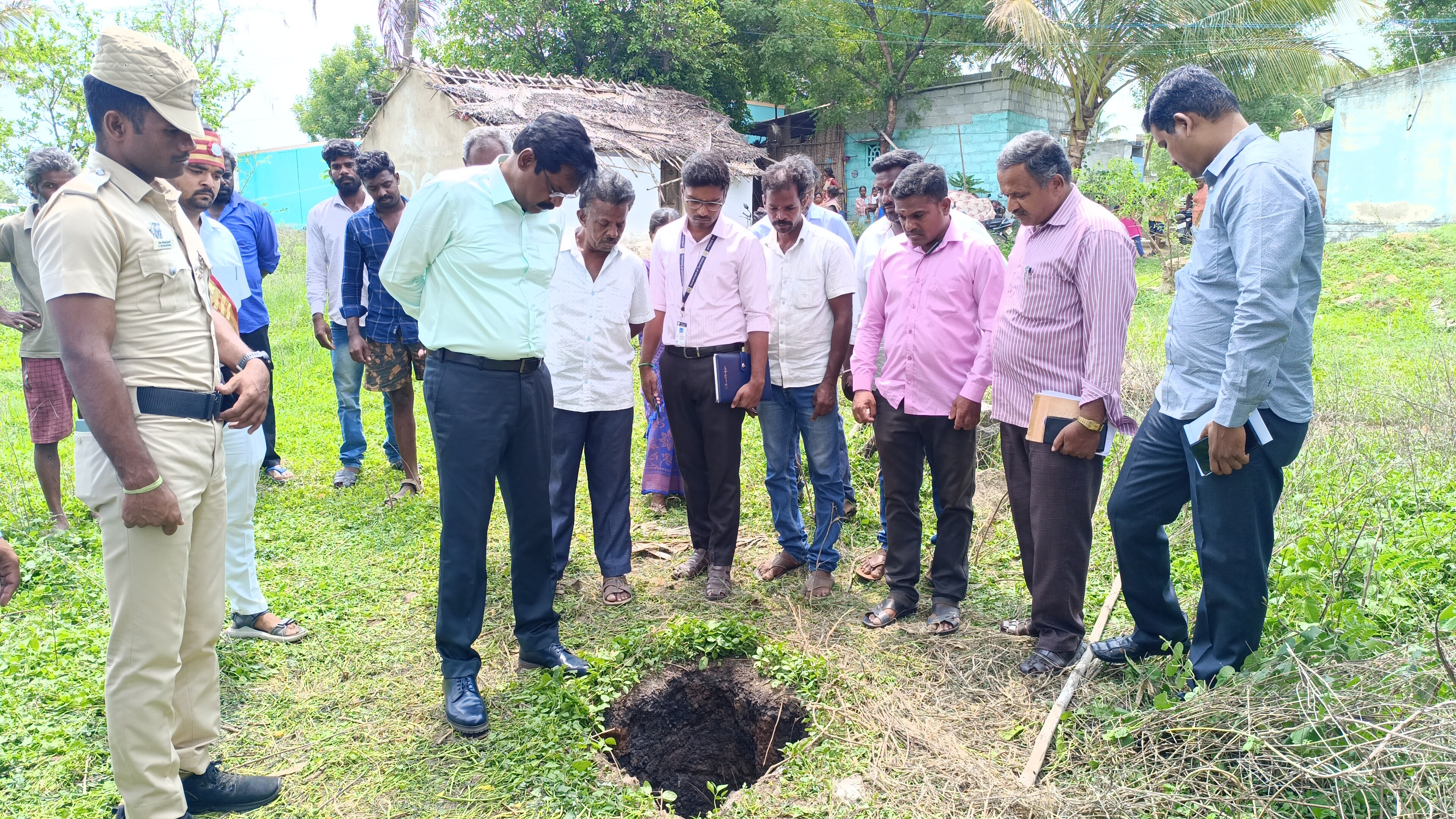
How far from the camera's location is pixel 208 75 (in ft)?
52.3

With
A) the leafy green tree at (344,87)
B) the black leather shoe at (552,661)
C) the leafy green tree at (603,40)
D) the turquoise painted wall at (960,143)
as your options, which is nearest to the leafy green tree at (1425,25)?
the turquoise painted wall at (960,143)

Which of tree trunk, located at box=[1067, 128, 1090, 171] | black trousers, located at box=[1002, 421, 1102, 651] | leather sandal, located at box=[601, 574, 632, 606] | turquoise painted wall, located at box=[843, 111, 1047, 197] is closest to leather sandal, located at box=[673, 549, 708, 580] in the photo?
leather sandal, located at box=[601, 574, 632, 606]

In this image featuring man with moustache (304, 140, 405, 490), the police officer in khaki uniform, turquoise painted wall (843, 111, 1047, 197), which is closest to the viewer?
the police officer in khaki uniform

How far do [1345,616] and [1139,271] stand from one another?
14.8 meters

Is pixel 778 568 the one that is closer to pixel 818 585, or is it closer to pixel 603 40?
pixel 818 585

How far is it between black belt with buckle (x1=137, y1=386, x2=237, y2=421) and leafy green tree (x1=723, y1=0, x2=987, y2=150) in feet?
59.1

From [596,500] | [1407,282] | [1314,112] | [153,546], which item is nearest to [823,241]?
[596,500]

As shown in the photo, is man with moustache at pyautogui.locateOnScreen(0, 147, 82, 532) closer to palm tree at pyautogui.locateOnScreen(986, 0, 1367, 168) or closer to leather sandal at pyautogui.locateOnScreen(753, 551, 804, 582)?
leather sandal at pyautogui.locateOnScreen(753, 551, 804, 582)

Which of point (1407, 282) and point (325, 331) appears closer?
point (325, 331)

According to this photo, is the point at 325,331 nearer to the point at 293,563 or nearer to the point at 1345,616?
the point at 293,563

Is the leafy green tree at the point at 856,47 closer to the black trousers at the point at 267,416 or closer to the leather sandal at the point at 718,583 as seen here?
the black trousers at the point at 267,416

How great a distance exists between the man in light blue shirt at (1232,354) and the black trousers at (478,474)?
2.25 meters

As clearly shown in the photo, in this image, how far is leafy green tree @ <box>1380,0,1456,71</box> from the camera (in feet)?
64.0

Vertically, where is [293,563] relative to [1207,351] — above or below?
below
